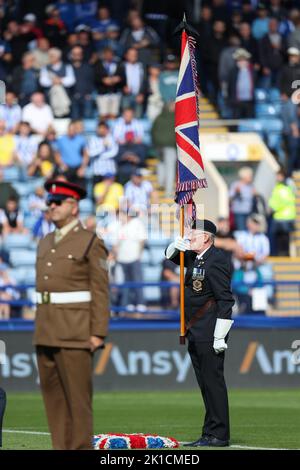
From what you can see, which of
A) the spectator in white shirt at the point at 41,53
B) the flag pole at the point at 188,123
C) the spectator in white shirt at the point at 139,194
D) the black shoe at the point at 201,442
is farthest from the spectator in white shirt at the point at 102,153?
the black shoe at the point at 201,442

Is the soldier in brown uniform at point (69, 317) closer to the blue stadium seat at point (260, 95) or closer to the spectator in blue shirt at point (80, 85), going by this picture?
the spectator in blue shirt at point (80, 85)

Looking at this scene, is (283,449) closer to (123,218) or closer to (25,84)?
(123,218)

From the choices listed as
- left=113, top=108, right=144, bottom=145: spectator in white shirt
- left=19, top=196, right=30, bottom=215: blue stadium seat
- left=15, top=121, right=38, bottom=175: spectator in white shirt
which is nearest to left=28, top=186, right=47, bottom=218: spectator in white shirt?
left=19, top=196, right=30, bottom=215: blue stadium seat

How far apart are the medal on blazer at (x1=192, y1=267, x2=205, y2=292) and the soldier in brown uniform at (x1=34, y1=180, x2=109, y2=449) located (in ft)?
8.96

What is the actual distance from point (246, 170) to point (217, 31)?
4816 mm

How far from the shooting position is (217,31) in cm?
3180

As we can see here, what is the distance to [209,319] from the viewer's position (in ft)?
48.2

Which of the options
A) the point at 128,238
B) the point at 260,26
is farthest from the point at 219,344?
the point at 260,26

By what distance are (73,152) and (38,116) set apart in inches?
56.2

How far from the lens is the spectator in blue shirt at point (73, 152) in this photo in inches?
1110

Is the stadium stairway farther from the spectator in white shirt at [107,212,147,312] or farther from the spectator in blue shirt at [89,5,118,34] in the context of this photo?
the spectator in blue shirt at [89,5,118,34]

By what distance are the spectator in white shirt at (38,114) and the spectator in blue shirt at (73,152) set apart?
844mm

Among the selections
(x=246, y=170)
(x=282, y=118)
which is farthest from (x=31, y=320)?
(x=282, y=118)

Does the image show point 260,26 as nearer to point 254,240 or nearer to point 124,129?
point 124,129
